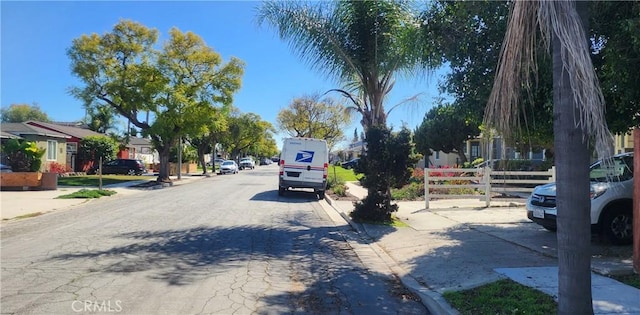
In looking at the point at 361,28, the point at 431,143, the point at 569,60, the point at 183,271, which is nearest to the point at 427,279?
the point at 183,271

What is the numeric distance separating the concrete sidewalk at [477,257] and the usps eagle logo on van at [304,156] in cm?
802

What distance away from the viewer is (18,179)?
74.1 feet

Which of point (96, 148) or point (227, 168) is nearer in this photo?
point (96, 148)

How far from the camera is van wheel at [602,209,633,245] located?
864cm

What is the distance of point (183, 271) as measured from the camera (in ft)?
23.2

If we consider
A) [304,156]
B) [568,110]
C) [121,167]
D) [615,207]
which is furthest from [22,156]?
[568,110]

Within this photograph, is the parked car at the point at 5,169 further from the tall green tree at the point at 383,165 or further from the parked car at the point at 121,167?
the tall green tree at the point at 383,165

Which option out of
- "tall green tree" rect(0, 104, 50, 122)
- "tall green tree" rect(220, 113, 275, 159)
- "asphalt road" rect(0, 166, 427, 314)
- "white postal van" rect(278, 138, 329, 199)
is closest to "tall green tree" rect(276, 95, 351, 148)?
"tall green tree" rect(220, 113, 275, 159)

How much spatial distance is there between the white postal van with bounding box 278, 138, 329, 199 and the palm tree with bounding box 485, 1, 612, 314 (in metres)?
17.3

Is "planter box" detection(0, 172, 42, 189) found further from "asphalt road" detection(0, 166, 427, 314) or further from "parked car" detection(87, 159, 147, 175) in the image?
"parked car" detection(87, 159, 147, 175)

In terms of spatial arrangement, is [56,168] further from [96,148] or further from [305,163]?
[305,163]

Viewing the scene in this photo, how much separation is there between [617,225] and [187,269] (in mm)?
7452

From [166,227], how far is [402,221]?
586cm

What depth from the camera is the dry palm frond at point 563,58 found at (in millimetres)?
3383
